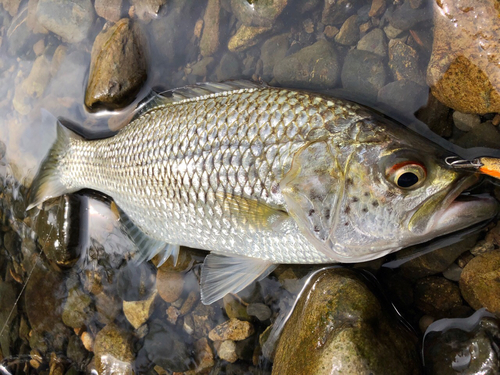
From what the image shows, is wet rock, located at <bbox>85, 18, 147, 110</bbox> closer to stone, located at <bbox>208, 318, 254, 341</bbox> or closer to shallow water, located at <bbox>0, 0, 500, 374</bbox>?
shallow water, located at <bbox>0, 0, 500, 374</bbox>

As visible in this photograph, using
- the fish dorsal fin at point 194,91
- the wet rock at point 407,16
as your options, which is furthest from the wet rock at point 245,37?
the wet rock at point 407,16

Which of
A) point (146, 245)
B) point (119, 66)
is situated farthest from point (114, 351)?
point (119, 66)

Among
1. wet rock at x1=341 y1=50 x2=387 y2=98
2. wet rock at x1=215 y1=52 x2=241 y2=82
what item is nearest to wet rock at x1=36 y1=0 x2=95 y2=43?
wet rock at x1=215 y1=52 x2=241 y2=82

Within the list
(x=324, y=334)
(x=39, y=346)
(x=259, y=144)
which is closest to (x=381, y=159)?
(x=259, y=144)

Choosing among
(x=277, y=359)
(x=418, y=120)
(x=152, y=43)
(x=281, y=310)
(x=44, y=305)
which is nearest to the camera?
(x=418, y=120)

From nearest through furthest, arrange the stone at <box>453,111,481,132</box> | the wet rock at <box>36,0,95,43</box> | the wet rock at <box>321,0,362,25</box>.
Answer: the stone at <box>453,111,481,132</box> → the wet rock at <box>321,0,362,25</box> → the wet rock at <box>36,0,95,43</box>

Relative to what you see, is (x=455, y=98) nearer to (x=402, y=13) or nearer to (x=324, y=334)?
(x=402, y=13)

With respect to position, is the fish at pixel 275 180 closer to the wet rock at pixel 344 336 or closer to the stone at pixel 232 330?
the wet rock at pixel 344 336
